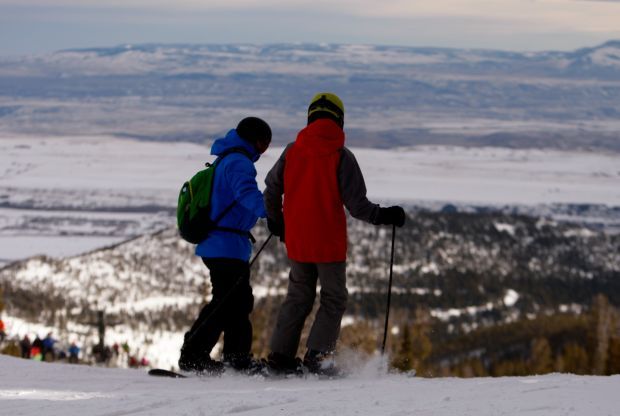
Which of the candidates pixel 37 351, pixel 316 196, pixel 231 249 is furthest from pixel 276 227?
pixel 37 351

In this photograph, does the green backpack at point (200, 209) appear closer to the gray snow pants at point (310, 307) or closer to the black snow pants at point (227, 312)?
the black snow pants at point (227, 312)

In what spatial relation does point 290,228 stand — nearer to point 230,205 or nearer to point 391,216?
point 230,205

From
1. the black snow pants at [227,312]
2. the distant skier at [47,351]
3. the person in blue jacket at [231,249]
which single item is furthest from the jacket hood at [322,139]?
the distant skier at [47,351]

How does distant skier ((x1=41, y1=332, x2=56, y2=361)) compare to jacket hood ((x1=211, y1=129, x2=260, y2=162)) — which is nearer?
jacket hood ((x1=211, y1=129, x2=260, y2=162))

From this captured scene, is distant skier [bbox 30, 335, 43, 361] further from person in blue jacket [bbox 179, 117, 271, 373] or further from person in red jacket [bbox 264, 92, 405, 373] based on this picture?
person in red jacket [bbox 264, 92, 405, 373]

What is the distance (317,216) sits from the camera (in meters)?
5.57

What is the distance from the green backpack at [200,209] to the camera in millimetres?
5746

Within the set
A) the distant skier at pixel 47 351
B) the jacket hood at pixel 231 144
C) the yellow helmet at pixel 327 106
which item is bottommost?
the distant skier at pixel 47 351

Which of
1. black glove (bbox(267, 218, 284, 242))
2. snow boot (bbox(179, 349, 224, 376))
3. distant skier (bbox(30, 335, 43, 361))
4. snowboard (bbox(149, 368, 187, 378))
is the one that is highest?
black glove (bbox(267, 218, 284, 242))

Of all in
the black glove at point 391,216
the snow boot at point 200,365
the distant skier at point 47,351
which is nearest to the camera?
the black glove at point 391,216

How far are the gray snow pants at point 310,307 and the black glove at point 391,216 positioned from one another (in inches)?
14.6

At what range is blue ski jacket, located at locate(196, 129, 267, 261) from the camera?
5.49 metres

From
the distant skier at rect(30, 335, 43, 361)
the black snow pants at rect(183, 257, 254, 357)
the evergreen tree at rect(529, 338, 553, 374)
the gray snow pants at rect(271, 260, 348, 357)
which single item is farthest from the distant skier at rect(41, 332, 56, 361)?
the evergreen tree at rect(529, 338, 553, 374)

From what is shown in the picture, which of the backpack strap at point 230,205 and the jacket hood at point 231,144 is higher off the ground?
the jacket hood at point 231,144
